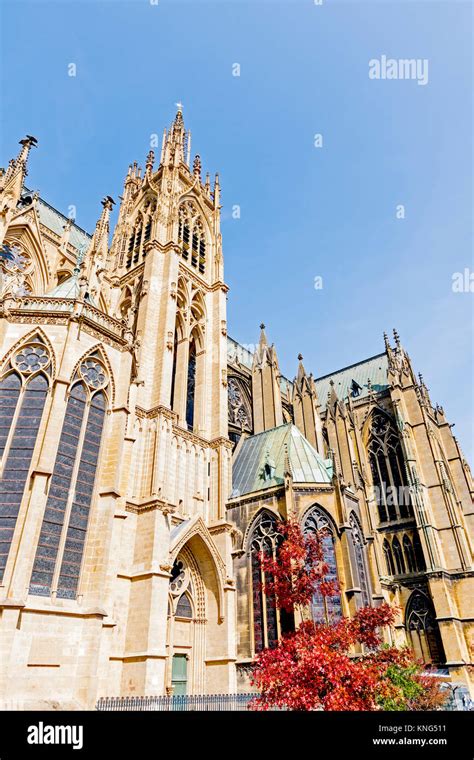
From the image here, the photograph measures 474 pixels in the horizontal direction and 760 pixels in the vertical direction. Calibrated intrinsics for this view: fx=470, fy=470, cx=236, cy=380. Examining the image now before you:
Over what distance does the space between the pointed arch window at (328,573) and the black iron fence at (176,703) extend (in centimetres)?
431

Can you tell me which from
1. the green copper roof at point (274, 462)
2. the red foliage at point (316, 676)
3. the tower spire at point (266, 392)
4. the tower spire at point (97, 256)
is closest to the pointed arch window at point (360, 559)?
the green copper roof at point (274, 462)

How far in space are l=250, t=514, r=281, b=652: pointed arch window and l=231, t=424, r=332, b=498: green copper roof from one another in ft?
6.74

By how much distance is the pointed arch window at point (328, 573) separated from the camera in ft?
64.8

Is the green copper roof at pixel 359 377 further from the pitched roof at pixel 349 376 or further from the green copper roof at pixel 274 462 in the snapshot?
the green copper roof at pixel 274 462

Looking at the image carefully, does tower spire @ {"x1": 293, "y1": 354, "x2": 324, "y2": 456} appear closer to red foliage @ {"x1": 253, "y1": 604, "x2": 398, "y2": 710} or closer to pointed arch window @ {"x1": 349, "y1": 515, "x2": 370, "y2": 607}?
pointed arch window @ {"x1": 349, "y1": 515, "x2": 370, "y2": 607}

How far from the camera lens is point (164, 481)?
20578 mm

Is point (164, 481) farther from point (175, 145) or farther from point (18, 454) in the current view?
point (175, 145)

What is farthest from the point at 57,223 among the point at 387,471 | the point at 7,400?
the point at 387,471

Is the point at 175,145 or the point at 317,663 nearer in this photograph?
the point at 317,663

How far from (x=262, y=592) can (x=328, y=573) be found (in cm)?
318
